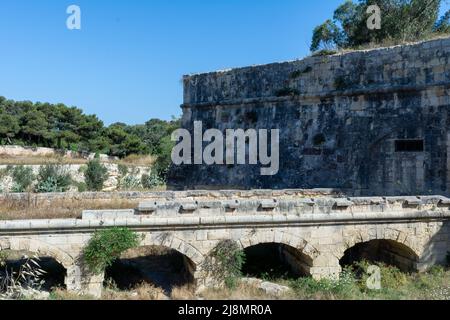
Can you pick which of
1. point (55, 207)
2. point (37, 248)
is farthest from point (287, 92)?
point (37, 248)

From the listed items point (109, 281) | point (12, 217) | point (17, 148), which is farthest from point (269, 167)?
point (17, 148)

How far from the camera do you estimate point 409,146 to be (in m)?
12.5

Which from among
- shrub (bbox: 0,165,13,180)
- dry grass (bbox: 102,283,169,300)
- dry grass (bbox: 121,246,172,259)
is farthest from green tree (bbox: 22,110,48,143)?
dry grass (bbox: 102,283,169,300)

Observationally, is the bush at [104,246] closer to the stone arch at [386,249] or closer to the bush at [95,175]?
the stone arch at [386,249]

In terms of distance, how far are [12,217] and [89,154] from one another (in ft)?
95.6

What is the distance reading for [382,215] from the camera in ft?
31.5

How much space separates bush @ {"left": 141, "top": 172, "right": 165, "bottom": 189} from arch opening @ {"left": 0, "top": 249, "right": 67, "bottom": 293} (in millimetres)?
14146

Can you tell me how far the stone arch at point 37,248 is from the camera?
8123 millimetres

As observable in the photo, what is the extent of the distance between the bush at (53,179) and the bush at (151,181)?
15.3ft

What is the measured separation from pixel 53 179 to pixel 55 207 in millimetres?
12705

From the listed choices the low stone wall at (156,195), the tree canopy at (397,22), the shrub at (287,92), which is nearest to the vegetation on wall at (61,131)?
the tree canopy at (397,22)

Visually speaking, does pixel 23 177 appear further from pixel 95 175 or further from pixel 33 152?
pixel 33 152

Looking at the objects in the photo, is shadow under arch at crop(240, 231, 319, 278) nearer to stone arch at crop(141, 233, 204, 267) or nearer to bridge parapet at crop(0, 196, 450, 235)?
bridge parapet at crop(0, 196, 450, 235)
